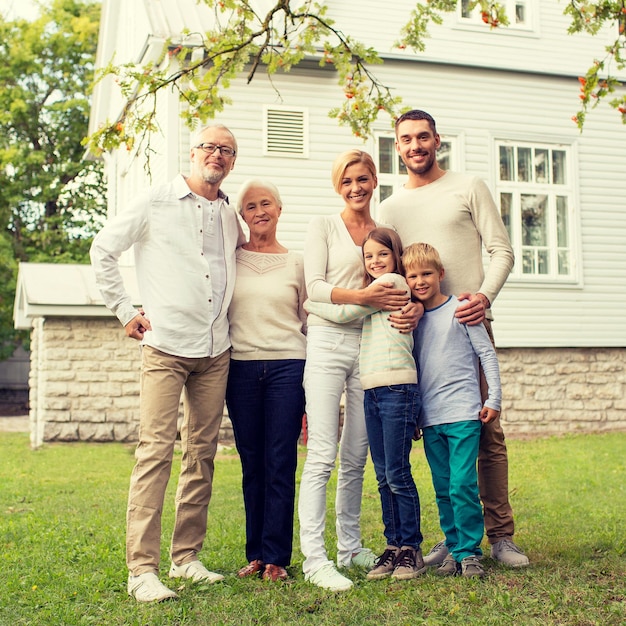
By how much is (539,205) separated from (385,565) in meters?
9.60

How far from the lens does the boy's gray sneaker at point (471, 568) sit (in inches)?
162

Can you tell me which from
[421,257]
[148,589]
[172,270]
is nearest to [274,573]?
[148,589]

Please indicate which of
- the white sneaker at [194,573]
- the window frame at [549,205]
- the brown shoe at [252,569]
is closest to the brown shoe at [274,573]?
the brown shoe at [252,569]

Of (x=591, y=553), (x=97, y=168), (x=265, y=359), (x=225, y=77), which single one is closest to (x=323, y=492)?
(x=265, y=359)

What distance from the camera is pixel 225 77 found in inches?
239

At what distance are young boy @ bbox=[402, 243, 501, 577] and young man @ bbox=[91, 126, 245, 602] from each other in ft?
3.19

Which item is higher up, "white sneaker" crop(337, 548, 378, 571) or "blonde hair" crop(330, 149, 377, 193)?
"blonde hair" crop(330, 149, 377, 193)

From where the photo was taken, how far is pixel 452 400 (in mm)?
4254

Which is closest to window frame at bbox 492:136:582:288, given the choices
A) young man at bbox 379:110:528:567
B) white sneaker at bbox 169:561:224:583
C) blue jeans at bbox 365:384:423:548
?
young man at bbox 379:110:528:567

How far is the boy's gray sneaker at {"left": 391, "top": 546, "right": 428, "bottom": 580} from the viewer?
4.10 meters

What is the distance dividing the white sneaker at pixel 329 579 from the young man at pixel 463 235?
2.00 feet

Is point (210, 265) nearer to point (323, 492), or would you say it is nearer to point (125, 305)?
point (125, 305)

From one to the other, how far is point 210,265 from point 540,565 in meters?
2.26

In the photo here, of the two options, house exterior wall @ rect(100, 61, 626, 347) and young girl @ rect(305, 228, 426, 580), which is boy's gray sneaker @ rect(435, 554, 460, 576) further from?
house exterior wall @ rect(100, 61, 626, 347)
